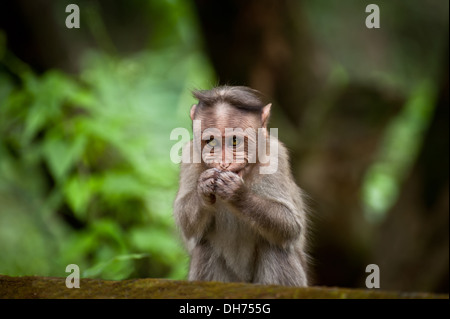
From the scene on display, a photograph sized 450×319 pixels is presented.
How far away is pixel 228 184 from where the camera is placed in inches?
205

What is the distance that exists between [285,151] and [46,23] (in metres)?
5.75

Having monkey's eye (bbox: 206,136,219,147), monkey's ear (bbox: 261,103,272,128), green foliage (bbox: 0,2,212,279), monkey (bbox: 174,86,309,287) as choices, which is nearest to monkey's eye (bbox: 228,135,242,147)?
monkey (bbox: 174,86,309,287)

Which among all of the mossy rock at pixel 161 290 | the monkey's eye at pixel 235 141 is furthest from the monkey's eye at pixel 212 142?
the mossy rock at pixel 161 290

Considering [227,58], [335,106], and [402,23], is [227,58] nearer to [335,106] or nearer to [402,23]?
[335,106]

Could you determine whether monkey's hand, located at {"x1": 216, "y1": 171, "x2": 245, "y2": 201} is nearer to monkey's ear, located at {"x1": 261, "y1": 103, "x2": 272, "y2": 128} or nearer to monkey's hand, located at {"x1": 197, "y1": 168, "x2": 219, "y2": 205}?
monkey's hand, located at {"x1": 197, "y1": 168, "x2": 219, "y2": 205}

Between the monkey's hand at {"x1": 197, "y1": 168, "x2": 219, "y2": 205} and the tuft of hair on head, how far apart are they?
1.98ft

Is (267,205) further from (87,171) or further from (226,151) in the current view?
(87,171)

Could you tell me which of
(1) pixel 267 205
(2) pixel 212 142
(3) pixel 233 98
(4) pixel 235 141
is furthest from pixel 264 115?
(1) pixel 267 205

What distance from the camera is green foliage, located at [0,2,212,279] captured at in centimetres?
862

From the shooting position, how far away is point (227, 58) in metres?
10.1

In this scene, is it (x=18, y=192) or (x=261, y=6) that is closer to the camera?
(x=261, y=6)

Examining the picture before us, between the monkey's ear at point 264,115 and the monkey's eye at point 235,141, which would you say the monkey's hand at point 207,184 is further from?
the monkey's ear at point 264,115
